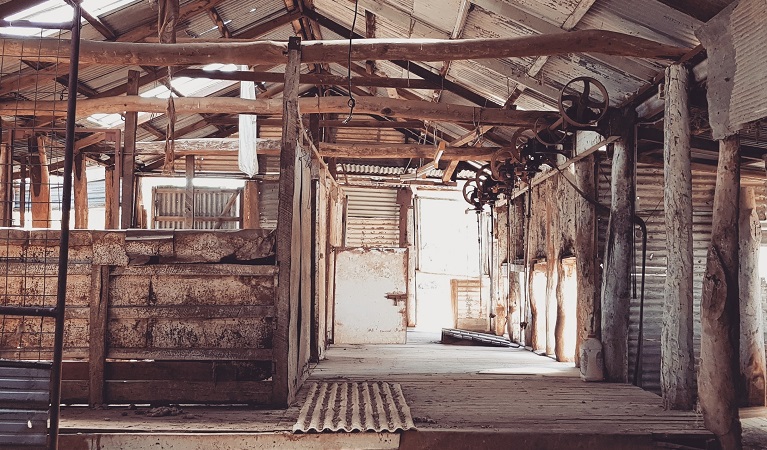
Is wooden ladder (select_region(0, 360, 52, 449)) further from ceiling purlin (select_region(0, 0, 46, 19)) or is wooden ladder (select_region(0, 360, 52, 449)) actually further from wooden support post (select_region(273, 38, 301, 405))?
ceiling purlin (select_region(0, 0, 46, 19))

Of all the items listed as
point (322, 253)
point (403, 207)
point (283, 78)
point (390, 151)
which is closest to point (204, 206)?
point (403, 207)

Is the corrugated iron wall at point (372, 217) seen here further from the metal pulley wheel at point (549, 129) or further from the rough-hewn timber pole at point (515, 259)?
the metal pulley wheel at point (549, 129)

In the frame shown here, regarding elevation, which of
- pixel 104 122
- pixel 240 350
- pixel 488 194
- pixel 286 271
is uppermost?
pixel 104 122

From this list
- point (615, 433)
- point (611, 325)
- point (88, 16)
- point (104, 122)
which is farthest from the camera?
point (104, 122)

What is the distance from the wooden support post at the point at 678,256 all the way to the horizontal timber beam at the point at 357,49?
579 mm

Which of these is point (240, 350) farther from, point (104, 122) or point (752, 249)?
point (104, 122)

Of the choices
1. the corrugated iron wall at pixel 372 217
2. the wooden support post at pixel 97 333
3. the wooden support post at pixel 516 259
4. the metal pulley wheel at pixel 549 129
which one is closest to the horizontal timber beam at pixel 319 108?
the metal pulley wheel at pixel 549 129

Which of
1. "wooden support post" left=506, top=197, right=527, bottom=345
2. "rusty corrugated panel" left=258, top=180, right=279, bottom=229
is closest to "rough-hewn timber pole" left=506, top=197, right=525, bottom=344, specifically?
"wooden support post" left=506, top=197, right=527, bottom=345

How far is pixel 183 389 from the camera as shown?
19.4 feet

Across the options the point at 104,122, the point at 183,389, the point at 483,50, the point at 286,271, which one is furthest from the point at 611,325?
the point at 104,122

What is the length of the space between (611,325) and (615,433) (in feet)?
10.2

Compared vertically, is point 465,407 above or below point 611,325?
below

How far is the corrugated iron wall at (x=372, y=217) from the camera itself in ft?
60.3

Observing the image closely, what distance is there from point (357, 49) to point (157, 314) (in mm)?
3264
